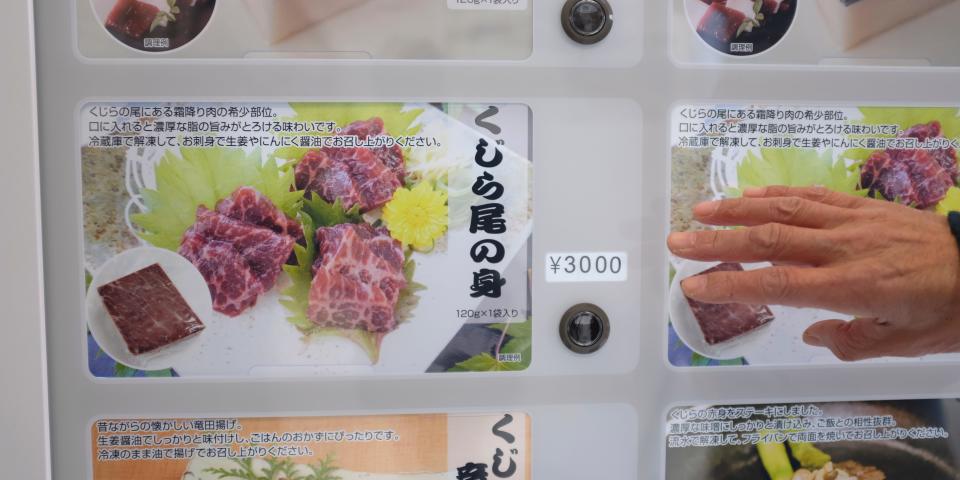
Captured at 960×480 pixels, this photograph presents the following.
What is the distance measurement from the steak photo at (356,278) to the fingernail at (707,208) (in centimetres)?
49

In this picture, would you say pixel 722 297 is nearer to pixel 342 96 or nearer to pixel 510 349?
pixel 510 349

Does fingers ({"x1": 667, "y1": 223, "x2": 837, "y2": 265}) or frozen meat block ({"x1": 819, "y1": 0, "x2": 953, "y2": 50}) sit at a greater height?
frozen meat block ({"x1": 819, "y1": 0, "x2": 953, "y2": 50})

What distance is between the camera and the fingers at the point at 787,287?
891 mm

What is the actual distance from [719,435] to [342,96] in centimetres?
87

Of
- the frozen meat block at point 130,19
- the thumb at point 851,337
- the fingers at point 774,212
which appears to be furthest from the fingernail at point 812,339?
the frozen meat block at point 130,19

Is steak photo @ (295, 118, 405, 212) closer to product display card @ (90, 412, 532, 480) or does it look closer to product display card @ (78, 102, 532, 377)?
product display card @ (78, 102, 532, 377)

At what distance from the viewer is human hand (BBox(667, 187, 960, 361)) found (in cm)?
89

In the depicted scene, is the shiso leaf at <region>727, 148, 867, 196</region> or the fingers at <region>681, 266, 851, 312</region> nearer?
the fingers at <region>681, 266, 851, 312</region>

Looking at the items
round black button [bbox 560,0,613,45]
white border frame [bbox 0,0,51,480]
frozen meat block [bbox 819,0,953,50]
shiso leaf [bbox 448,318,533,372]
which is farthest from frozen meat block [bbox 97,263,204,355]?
frozen meat block [bbox 819,0,953,50]

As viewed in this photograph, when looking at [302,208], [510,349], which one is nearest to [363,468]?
[510,349]

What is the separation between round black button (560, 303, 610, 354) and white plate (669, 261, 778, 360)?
5.1 inches

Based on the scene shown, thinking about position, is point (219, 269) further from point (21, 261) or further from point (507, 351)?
point (507, 351)

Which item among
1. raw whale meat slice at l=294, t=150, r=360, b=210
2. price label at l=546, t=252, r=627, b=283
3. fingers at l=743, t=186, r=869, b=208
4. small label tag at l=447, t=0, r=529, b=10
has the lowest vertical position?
price label at l=546, t=252, r=627, b=283

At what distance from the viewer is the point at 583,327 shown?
40.8 inches
